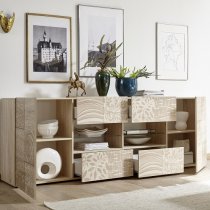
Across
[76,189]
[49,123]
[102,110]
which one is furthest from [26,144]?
[102,110]

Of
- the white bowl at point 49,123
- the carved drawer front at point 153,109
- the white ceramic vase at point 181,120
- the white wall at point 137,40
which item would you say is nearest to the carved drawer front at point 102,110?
the carved drawer front at point 153,109

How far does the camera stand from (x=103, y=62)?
171 inches

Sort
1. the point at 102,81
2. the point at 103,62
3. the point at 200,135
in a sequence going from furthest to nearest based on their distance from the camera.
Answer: the point at 200,135, the point at 103,62, the point at 102,81

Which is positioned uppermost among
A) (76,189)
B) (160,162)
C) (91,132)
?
(91,132)

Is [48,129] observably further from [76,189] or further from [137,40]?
[137,40]

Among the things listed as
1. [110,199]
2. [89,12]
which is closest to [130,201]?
[110,199]

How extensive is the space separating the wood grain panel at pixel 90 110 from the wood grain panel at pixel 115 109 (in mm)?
53

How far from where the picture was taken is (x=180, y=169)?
4.29 m

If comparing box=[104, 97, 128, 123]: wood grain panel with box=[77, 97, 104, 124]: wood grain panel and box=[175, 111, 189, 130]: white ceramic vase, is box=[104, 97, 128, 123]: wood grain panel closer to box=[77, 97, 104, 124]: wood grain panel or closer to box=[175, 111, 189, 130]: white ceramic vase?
box=[77, 97, 104, 124]: wood grain panel

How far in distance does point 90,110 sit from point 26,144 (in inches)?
28.1

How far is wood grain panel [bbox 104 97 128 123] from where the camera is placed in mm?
3975

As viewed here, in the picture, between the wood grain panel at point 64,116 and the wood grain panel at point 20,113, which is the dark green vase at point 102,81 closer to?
the wood grain panel at point 64,116

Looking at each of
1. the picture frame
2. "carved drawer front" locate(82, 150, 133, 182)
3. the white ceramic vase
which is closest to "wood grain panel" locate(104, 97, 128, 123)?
"carved drawer front" locate(82, 150, 133, 182)

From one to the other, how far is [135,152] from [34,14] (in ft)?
5.77
